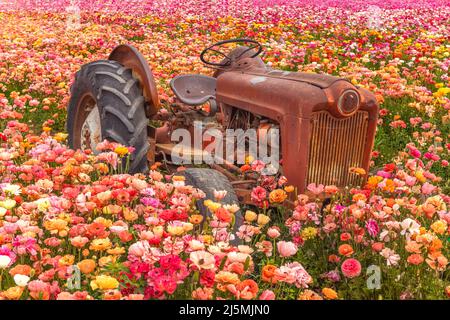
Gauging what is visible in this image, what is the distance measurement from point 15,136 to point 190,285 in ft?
8.81

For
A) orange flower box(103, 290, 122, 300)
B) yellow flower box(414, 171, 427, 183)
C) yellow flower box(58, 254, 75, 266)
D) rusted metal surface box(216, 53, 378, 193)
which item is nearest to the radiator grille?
rusted metal surface box(216, 53, 378, 193)

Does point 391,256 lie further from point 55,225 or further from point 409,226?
point 55,225

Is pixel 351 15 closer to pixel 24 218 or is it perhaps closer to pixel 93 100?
pixel 93 100

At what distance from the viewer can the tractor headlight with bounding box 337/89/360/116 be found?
334cm

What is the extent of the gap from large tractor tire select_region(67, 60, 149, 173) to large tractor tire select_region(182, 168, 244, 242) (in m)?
0.76

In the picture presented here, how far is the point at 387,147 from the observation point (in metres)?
5.68

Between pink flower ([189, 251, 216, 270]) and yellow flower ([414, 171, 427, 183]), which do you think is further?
yellow flower ([414, 171, 427, 183])

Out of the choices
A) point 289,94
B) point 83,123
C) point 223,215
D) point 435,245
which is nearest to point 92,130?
point 83,123

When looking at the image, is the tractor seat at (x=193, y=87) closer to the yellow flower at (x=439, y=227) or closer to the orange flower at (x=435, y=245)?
the yellow flower at (x=439, y=227)

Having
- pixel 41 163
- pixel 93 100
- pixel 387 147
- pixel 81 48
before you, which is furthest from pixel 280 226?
pixel 81 48

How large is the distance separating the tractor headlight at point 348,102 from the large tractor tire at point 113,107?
5.05ft

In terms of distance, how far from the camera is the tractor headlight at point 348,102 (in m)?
3.34

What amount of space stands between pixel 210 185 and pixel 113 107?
4.10ft

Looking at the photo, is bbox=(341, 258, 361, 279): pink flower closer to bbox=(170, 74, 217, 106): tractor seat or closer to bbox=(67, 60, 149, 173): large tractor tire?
bbox=(67, 60, 149, 173): large tractor tire
